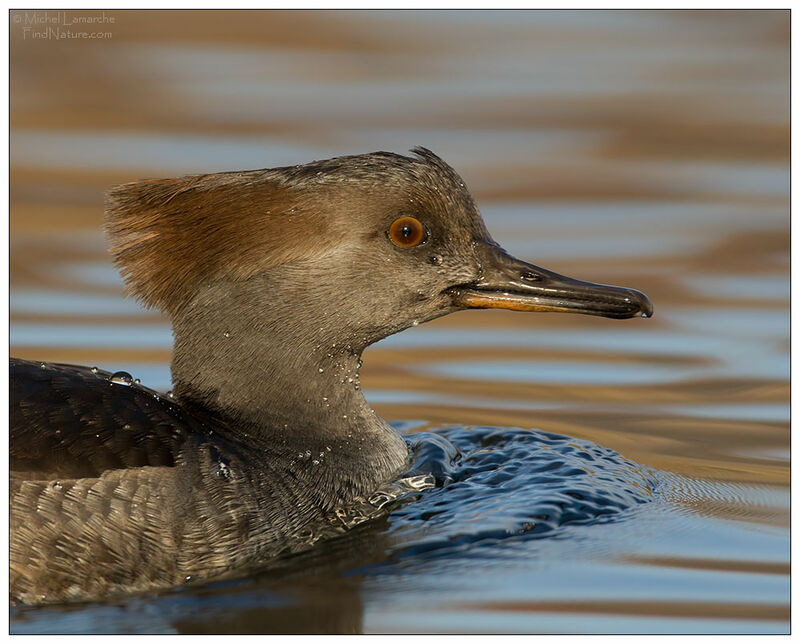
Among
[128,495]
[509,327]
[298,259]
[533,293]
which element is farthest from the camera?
[509,327]

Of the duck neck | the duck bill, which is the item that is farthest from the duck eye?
the duck neck

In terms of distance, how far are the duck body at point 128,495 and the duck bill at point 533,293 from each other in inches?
51.8

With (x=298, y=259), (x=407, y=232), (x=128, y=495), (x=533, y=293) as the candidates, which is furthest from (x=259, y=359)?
(x=533, y=293)

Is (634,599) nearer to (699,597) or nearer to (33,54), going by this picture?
(699,597)

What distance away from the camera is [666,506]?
7.14 meters

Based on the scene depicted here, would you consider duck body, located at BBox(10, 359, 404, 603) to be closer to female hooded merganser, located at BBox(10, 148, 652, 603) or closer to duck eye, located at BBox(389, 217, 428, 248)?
→ female hooded merganser, located at BBox(10, 148, 652, 603)

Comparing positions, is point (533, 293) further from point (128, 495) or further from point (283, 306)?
point (128, 495)

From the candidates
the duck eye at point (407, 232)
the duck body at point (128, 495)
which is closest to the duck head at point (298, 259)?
the duck eye at point (407, 232)

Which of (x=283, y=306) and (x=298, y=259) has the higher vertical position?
(x=298, y=259)

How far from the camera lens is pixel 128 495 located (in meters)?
5.98

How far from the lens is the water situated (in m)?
6.01

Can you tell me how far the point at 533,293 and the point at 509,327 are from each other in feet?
9.87

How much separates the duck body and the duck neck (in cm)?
24

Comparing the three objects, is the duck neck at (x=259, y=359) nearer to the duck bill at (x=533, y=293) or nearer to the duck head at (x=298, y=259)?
the duck head at (x=298, y=259)
